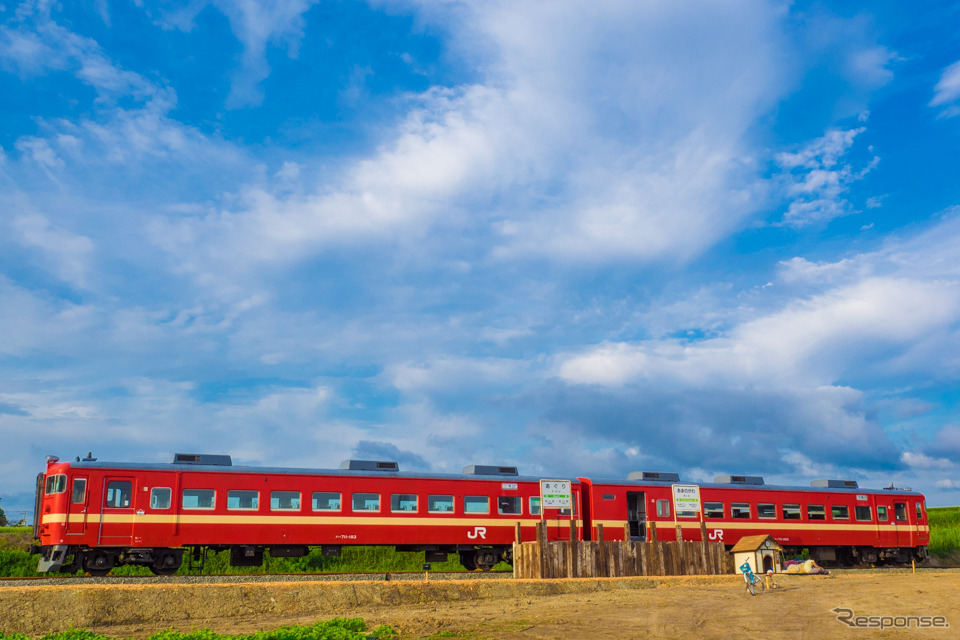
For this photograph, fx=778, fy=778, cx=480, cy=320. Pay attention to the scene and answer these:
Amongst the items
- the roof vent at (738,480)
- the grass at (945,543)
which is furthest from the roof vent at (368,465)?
the grass at (945,543)

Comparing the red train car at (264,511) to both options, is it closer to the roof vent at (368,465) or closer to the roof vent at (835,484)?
the roof vent at (368,465)

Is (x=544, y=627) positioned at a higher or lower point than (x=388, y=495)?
lower

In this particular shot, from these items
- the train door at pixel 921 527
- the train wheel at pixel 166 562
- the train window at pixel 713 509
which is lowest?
the train wheel at pixel 166 562

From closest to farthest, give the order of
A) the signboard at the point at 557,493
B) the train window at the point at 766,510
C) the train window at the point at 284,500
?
the train window at the point at 284,500
the signboard at the point at 557,493
the train window at the point at 766,510

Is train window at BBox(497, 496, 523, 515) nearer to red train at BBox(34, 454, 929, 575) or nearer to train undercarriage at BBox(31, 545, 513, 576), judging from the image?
red train at BBox(34, 454, 929, 575)

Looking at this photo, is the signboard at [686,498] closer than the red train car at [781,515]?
Yes

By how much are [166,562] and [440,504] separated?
8847 mm

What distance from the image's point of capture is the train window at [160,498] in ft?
77.9

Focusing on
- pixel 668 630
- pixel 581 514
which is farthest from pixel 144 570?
pixel 668 630

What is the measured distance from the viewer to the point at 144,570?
28.0 metres

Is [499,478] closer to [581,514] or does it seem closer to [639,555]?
[581,514]

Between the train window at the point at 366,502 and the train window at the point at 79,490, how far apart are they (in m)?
8.13

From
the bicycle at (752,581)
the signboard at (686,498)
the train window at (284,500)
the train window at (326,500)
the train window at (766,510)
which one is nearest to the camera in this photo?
the bicycle at (752,581)

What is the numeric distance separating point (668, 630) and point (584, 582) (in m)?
6.29
